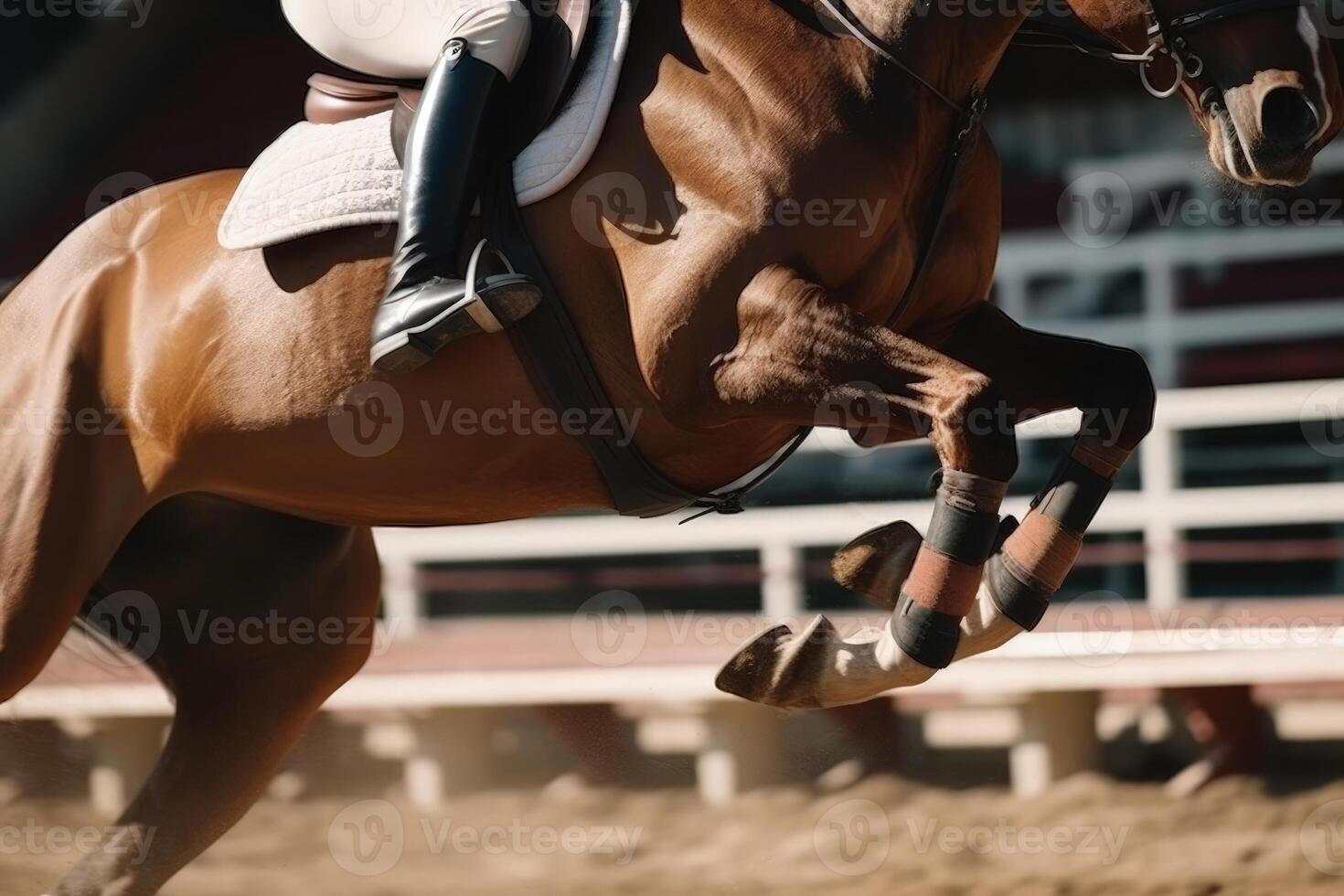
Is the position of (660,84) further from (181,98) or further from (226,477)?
(181,98)

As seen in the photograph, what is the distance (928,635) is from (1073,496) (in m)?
0.42

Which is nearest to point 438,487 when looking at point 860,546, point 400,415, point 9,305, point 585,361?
point 400,415

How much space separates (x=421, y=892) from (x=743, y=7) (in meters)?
3.04

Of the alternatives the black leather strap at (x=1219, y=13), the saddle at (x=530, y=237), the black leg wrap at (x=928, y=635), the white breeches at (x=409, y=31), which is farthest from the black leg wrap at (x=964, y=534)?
the white breeches at (x=409, y=31)

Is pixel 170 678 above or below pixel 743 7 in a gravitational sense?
below

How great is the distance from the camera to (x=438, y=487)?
10.0 ft

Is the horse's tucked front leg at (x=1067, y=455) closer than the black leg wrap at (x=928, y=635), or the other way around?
the black leg wrap at (x=928, y=635)

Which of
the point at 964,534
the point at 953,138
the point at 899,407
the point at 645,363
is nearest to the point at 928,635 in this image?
the point at 964,534

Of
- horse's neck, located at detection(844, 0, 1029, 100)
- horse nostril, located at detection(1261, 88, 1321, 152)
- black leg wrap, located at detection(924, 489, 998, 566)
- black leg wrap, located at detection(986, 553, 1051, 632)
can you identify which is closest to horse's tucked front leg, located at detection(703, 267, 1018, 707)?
black leg wrap, located at detection(924, 489, 998, 566)

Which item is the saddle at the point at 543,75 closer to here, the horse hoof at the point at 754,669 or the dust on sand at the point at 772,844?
the horse hoof at the point at 754,669

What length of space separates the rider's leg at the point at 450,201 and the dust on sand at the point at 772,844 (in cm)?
237

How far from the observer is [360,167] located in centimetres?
295

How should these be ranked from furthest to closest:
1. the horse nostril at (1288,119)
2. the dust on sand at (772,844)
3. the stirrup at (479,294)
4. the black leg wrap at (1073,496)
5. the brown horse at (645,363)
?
the dust on sand at (772,844) → the black leg wrap at (1073,496) → the stirrup at (479,294) → the brown horse at (645,363) → the horse nostril at (1288,119)

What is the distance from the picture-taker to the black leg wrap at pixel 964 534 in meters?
→ 2.66
